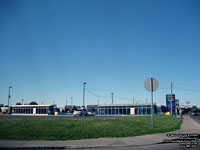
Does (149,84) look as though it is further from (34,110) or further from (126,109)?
(34,110)

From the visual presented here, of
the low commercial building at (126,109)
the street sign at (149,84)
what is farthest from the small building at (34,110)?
the street sign at (149,84)

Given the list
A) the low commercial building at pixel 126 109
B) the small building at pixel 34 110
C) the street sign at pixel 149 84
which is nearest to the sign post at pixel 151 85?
the street sign at pixel 149 84

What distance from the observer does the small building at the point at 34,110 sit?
61.9 meters

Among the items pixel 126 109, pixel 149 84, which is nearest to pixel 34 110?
pixel 126 109

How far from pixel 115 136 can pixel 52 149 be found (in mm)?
3550

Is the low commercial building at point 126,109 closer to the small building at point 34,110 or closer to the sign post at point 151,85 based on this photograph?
the small building at point 34,110

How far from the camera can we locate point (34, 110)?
205ft

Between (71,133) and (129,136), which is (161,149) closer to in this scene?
(129,136)

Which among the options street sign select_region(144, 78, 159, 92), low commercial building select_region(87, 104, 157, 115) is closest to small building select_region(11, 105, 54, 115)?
low commercial building select_region(87, 104, 157, 115)

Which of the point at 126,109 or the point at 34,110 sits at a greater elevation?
the point at 126,109

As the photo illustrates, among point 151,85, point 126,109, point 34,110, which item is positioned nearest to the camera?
point 151,85

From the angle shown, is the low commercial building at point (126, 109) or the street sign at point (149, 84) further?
the low commercial building at point (126, 109)

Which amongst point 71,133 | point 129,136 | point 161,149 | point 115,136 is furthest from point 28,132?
point 161,149

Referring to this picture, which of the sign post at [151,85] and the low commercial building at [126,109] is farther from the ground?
the sign post at [151,85]
